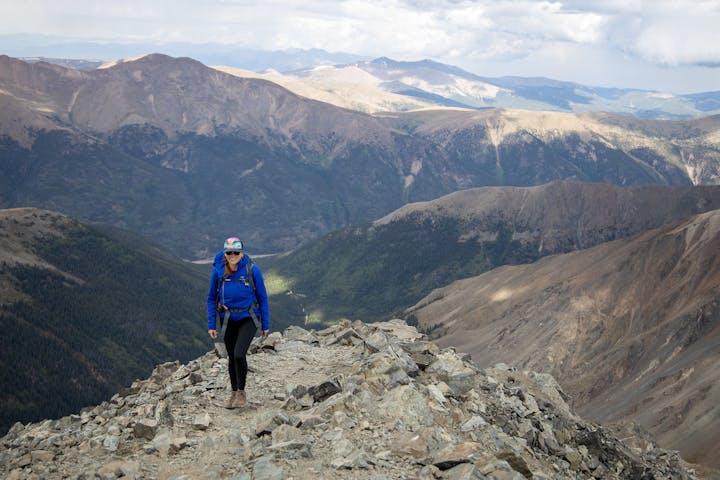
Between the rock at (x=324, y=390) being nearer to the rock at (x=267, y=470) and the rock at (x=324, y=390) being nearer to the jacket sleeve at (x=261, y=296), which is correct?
the jacket sleeve at (x=261, y=296)

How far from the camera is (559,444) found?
2597 cm

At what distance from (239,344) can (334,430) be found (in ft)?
15.4

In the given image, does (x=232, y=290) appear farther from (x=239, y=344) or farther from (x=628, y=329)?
(x=628, y=329)

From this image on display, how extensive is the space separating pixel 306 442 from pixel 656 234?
524 feet

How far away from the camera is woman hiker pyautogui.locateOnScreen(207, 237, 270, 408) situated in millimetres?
22031

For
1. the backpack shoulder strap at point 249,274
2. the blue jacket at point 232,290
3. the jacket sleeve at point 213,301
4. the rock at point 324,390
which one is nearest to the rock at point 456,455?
the rock at point 324,390

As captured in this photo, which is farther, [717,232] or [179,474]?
[717,232]

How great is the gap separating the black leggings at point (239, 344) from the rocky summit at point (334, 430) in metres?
1.16

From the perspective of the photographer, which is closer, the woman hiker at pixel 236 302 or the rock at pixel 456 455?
the rock at pixel 456 455

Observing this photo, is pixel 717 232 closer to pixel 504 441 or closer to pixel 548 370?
pixel 548 370

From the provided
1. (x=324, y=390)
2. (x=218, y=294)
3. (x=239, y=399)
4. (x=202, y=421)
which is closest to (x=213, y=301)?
(x=218, y=294)

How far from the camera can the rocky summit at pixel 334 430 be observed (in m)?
18.0

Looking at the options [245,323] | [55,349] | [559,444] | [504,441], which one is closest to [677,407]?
[559,444]

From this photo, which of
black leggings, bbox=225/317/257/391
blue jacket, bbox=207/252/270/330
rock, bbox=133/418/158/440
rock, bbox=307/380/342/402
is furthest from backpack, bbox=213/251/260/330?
rock, bbox=133/418/158/440
